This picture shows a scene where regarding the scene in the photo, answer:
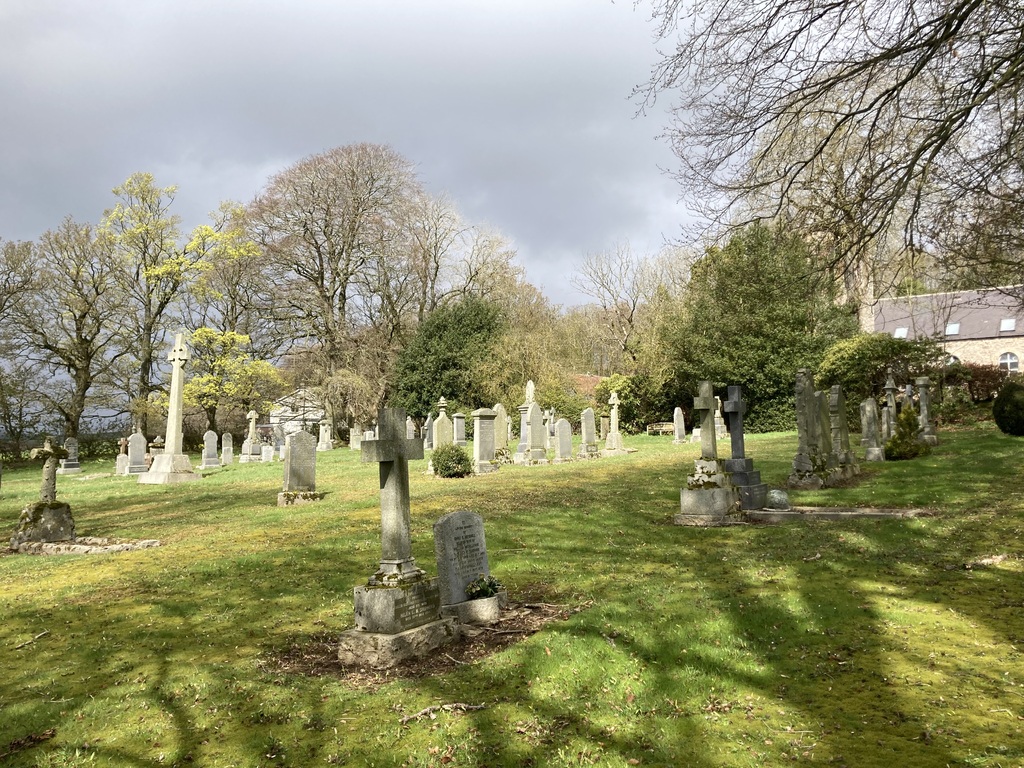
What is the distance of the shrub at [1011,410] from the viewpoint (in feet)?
63.5

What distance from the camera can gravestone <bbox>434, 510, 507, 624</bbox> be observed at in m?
6.41

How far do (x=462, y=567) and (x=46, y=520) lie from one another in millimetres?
8101

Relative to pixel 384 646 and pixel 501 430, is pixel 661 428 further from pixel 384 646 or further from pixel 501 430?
pixel 384 646

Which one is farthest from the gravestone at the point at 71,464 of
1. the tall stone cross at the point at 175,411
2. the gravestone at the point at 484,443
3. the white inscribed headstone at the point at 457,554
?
the white inscribed headstone at the point at 457,554

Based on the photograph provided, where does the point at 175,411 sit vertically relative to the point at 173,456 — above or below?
above

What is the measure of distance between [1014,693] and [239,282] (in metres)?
39.3

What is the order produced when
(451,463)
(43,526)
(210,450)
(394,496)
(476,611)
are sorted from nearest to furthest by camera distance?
(394,496) < (476,611) < (43,526) < (451,463) < (210,450)

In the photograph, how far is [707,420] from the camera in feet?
38.4

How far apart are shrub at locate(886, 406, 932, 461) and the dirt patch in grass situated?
14.2 metres

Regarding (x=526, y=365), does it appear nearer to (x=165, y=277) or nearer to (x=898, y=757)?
(x=165, y=277)

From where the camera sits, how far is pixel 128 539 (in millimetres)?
10883

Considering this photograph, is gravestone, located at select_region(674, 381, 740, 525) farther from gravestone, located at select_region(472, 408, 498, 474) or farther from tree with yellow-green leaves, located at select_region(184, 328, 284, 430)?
tree with yellow-green leaves, located at select_region(184, 328, 284, 430)

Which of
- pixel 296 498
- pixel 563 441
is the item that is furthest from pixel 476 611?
pixel 563 441

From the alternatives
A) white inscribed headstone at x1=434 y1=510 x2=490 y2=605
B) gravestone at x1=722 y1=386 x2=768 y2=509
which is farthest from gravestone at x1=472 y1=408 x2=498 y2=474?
white inscribed headstone at x1=434 y1=510 x2=490 y2=605
